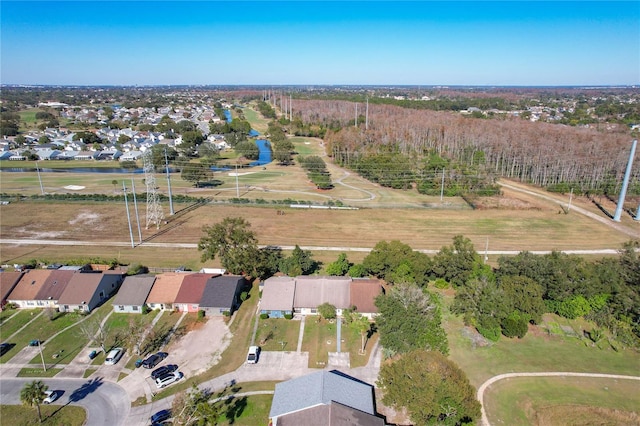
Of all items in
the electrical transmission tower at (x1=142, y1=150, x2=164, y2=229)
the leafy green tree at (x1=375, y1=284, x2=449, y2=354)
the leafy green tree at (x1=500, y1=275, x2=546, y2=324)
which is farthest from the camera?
the electrical transmission tower at (x1=142, y1=150, x2=164, y2=229)

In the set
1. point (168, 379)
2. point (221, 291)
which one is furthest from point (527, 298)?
point (168, 379)

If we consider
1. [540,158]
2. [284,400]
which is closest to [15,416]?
[284,400]

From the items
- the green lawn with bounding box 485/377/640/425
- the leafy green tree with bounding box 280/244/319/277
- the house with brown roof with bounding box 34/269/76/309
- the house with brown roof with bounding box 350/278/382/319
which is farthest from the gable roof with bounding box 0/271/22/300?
the green lawn with bounding box 485/377/640/425

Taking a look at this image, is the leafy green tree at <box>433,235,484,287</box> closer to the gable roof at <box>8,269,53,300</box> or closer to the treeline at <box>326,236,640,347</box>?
the treeline at <box>326,236,640,347</box>

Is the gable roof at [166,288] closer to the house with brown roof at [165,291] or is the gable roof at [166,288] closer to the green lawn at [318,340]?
the house with brown roof at [165,291]

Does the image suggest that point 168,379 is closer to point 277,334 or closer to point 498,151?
point 277,334

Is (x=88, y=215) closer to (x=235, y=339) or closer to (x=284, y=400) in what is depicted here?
(x=235, y=339)
